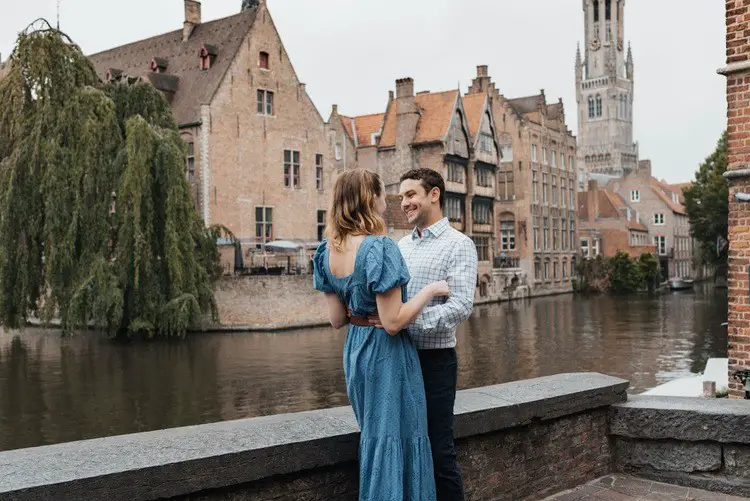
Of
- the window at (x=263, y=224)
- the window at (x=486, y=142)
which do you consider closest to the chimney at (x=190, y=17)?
the window at (x=263, y=224)

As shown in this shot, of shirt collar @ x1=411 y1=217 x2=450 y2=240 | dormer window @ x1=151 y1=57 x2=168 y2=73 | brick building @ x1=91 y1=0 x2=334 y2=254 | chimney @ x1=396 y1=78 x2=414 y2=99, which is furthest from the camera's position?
chimney @ x1=396 y1=78 x2=414 y2=99

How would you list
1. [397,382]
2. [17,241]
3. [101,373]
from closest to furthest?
[397,382] < [101,373] < [17,241]

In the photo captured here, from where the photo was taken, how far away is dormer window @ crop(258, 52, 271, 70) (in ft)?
107

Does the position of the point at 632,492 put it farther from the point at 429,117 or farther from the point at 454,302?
the point at 429,117

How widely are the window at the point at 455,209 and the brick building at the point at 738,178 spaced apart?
34.5m

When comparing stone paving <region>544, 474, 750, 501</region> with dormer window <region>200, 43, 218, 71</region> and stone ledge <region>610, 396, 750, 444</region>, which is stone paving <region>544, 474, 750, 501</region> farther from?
dormer window <region>200, 43, 218, 71</region>

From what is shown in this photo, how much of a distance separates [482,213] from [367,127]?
838cm

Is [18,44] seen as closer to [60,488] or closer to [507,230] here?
[60,488]

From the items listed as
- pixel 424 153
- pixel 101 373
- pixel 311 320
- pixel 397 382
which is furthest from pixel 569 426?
pixel 424 153

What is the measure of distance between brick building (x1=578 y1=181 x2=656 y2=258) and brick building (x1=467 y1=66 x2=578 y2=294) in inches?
181

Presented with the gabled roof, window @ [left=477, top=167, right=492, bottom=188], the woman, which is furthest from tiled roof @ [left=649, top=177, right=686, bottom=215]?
the woman

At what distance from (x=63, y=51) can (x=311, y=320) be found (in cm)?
1233

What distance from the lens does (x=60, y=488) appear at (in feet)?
8.52

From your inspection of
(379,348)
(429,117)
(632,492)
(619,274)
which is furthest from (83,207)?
(619,274)
